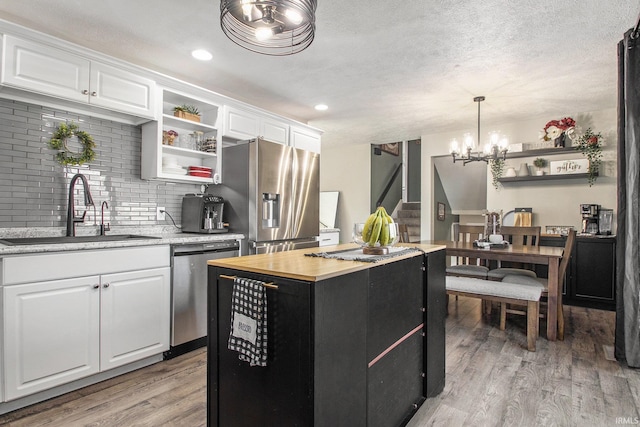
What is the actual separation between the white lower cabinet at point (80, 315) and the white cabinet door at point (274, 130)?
6.19ft

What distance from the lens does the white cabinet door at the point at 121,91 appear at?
8.63 ft

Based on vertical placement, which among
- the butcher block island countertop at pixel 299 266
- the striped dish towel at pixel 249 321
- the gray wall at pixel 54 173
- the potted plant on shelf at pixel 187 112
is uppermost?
the potted plant on shelf at pixel 187 112

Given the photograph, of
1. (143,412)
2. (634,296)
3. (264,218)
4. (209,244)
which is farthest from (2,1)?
(634,296)

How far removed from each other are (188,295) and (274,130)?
2.17 meters

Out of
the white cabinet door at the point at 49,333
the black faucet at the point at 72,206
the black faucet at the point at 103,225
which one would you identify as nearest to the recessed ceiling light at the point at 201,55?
the black faucet at the point at 72,206

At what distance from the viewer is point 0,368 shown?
192 cm

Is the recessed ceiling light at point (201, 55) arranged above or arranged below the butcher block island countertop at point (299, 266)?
above

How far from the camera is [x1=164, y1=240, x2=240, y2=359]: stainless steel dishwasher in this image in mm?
2762

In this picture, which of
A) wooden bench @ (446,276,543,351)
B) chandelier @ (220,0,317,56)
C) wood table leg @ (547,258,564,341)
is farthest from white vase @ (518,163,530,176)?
chandelier @ (220,0,317,56)

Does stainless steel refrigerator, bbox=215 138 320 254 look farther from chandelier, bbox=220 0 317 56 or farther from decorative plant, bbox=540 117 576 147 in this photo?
decorative plant, bbox=540 117 576 147

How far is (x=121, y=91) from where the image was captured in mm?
2766

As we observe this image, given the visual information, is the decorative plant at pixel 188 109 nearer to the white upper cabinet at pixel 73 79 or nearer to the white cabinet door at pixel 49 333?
the white upper cabinet at pixel 73 79

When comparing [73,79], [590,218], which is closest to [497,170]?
[590,218]

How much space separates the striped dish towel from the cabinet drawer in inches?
53.6
